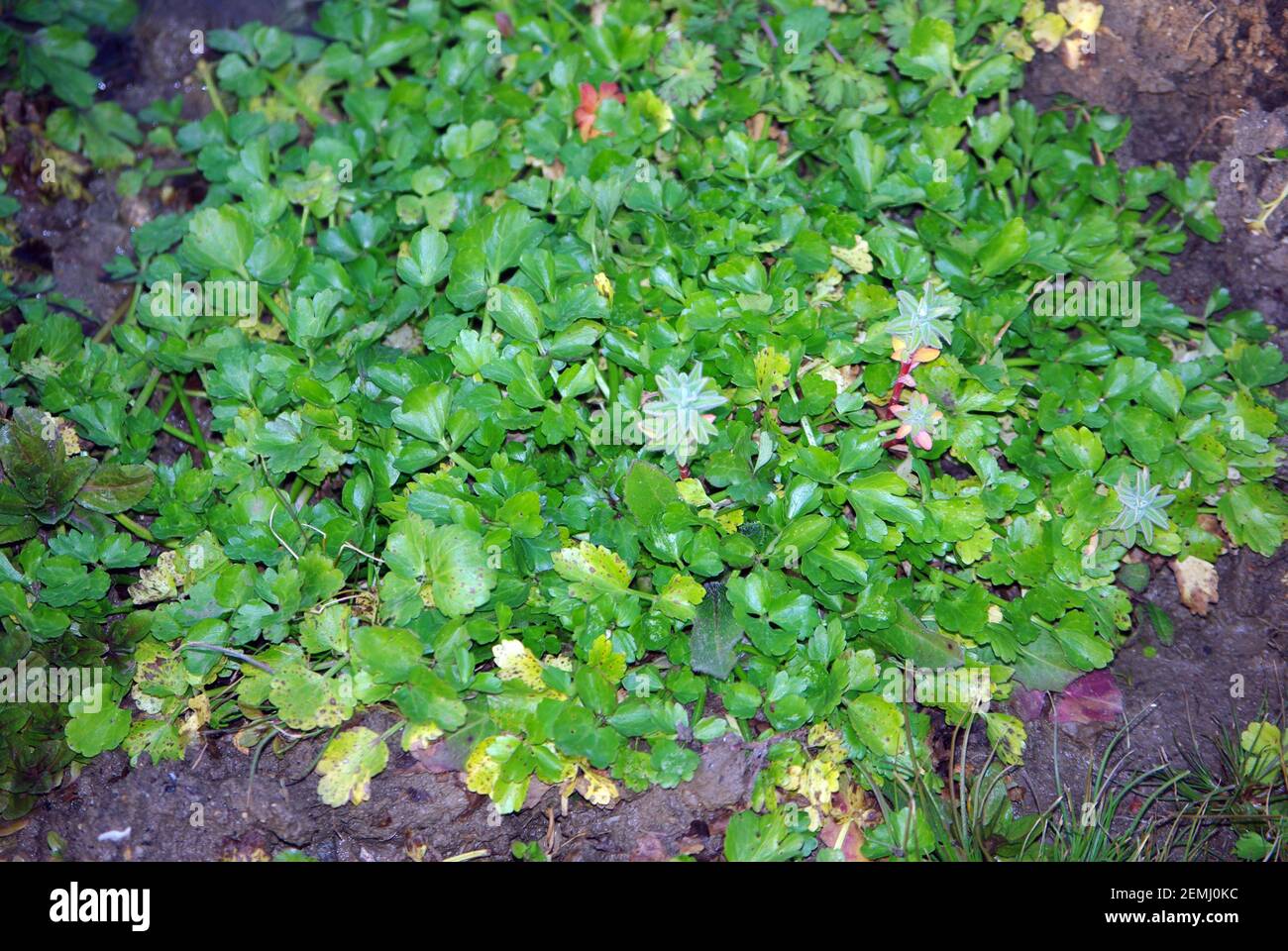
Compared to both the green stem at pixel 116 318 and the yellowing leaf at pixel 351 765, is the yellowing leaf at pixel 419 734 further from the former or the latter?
the green stem at pixel 116 318

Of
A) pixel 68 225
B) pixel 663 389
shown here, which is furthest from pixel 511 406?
pixel 68 225

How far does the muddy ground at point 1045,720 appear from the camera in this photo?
2.42 m

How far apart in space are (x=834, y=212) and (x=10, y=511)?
2.38 meters

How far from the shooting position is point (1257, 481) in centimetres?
280

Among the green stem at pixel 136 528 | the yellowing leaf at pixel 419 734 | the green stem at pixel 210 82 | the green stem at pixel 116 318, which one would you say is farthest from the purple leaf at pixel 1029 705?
the green stem at pixel 210 82

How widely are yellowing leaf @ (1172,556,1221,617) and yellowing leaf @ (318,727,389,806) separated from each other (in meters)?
2.16

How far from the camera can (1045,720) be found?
8.58ft

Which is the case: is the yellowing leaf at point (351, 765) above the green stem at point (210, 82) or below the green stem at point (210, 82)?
below

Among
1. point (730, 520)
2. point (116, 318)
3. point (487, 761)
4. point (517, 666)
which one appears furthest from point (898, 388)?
point (116, 318)

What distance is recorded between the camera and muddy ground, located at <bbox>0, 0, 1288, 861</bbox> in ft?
7.95

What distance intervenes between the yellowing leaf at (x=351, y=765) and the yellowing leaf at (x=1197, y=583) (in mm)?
2156

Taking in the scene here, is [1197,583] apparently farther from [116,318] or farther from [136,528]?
[116,318]

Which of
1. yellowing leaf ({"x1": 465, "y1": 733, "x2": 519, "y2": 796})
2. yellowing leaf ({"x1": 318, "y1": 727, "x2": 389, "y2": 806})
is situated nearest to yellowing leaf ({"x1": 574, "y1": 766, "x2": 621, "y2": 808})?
yellowing leaf ({"x1": 465, "y1": 733, "x2": 519, "y2": 796})
